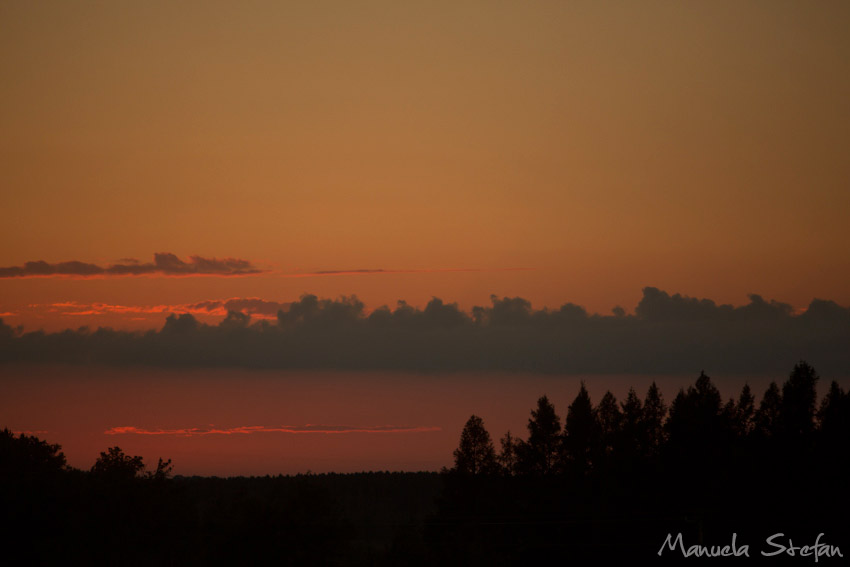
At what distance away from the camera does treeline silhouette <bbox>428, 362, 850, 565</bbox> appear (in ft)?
245

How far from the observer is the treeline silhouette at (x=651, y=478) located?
74750 millimetres

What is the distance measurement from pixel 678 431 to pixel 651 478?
5376 millimetres

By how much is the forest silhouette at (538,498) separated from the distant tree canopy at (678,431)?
0.41ft

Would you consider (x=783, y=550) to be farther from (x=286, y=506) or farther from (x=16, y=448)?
(x=16, y=448)

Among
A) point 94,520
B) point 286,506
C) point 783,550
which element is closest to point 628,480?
point 783,550

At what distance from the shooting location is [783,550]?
6756cm

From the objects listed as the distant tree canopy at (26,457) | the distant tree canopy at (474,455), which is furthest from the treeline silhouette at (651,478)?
the distant tree canopy at (26,457)

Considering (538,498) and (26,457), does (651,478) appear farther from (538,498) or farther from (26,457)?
(26,457)

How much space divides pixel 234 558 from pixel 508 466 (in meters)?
34.0

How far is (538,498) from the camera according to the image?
8544 centimetres
